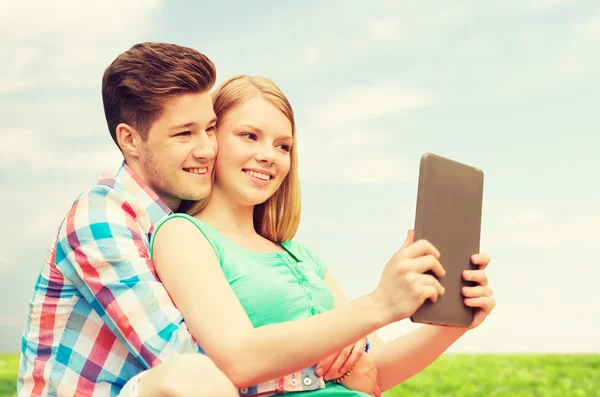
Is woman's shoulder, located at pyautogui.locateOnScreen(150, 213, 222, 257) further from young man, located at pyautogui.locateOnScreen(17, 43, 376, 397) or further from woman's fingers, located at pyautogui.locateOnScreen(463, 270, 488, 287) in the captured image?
woman's fingers, located at pyautogui.locateOnScreen(463, 270, 488, 287)

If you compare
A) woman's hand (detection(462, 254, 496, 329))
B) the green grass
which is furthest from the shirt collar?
the green grass

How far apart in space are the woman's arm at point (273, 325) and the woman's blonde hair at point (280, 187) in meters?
0.59

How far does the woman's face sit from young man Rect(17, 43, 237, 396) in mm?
62

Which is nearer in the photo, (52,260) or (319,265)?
(52,260)

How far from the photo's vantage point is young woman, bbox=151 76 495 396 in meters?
2.11

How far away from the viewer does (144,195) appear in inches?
109

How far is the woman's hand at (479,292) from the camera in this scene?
2.35 metres

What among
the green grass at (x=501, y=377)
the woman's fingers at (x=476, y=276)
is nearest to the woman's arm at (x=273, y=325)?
the woman's fingers at (x=476, y=276)

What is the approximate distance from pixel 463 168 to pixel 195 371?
3.48 ft

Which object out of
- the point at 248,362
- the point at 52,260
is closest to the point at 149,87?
the point at 52,260

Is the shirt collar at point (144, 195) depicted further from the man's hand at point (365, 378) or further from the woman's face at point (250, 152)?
the man's hand at point (365, 378)

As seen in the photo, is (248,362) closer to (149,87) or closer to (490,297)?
(490,297)

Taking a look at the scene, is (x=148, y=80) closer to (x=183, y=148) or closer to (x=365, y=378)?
(x=183, y=148)

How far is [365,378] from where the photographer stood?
2.78m
